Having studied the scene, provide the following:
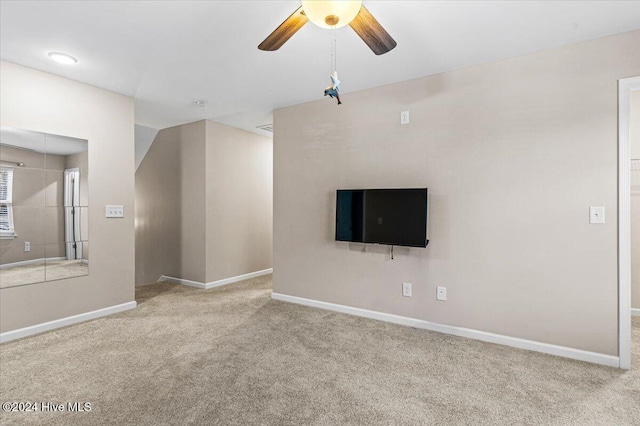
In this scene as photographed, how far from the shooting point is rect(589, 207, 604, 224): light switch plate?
2436 millimetres

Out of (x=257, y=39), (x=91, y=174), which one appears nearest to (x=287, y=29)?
(x=257, y=39)

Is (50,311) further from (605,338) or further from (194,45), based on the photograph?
(605,338)

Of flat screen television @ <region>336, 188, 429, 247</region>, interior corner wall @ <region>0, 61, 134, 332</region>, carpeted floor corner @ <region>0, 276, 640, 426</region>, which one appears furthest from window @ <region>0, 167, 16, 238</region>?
flat screen television @ <region>336, 188, 429, 247</region>

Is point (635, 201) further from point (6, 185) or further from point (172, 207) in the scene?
point (6, 185)

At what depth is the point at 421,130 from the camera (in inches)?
124

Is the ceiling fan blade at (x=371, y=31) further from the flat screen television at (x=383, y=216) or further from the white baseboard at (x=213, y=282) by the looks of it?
the white baseboard at (x=213, y=282)

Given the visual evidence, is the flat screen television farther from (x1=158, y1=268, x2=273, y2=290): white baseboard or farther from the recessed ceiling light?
the recessed ceiling light

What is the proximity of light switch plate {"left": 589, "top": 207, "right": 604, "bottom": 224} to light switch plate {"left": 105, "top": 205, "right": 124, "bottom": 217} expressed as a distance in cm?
436

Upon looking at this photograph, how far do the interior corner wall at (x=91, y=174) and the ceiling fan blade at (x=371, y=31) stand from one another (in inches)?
118

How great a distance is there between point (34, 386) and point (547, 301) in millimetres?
3684

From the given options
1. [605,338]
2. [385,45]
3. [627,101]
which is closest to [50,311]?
[385,45]

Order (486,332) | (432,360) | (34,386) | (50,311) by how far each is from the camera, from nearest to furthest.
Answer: (34,386), (432,360), (486,332), (50,311)

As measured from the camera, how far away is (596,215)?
2453mm

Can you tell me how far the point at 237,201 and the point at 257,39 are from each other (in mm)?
3006
